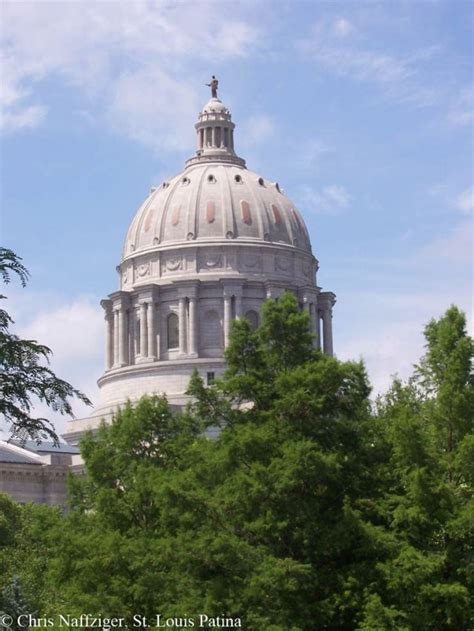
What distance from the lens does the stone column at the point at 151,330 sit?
11900 cm

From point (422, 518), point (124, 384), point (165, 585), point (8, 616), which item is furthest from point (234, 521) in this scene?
point (124, 384)

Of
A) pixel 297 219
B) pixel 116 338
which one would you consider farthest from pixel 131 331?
pixel 297 219

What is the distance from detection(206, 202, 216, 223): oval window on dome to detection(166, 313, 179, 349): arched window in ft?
30.9

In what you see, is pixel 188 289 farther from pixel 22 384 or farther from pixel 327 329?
pixel 22 384

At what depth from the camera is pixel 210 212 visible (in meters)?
124

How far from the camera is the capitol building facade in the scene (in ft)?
387

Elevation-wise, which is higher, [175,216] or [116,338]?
[175,216]

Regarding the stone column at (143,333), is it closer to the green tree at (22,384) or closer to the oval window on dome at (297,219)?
the oval window on dome at (297,219)

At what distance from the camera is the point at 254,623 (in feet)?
132

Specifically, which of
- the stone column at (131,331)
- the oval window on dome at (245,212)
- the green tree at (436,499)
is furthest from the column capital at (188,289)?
the green tree at (436,499)

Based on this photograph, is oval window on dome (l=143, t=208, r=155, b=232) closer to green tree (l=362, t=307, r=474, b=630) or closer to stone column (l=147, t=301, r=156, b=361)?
stone column (l=147, t=301, r=156, b=361)

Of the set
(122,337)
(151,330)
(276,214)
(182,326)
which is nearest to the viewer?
(182,326)

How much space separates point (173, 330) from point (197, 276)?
5002 mm

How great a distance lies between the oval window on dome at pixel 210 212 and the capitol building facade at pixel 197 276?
123mm
